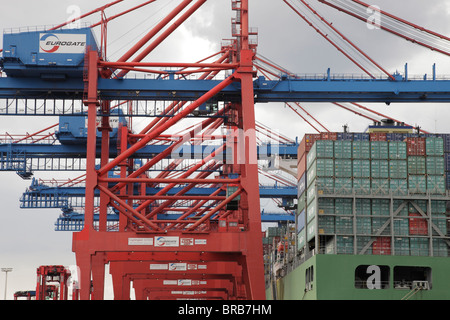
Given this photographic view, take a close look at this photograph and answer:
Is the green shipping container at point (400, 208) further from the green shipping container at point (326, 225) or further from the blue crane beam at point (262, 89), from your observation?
the blue crane beam at point (262, 89)

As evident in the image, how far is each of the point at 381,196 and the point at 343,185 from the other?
1.53 m

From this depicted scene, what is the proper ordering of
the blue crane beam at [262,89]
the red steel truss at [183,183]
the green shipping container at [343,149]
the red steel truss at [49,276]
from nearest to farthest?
the red steel truss at [183,183] → the green shipping container at [343,149] → the blue crane beam at [262,89] → the red steel truss at [49,276]

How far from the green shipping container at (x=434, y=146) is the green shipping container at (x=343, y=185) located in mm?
3263

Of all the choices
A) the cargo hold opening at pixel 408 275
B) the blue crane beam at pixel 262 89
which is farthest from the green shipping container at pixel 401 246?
the blue crane beam at pixel 262 89

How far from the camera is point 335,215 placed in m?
31.2

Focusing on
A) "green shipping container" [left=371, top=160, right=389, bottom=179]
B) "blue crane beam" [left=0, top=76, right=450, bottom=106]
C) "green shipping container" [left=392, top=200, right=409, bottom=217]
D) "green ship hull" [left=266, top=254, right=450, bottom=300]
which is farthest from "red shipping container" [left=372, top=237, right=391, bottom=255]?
"blue crane beam" [left=0, top=76, right=450, bottom=106]

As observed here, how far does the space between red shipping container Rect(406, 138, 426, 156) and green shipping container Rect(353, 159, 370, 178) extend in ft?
5.46

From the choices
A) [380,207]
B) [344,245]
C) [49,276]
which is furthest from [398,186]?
[49,276]

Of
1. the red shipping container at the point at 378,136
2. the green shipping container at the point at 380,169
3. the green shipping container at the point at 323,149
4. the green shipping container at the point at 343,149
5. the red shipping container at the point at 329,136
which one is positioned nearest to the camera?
the green shipping container at the point at 380,169

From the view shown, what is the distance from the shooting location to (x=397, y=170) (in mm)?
31219

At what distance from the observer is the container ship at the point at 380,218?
30438mm

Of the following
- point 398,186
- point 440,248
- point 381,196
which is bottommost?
point 440,248

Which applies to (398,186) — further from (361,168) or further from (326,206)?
(326,206)
